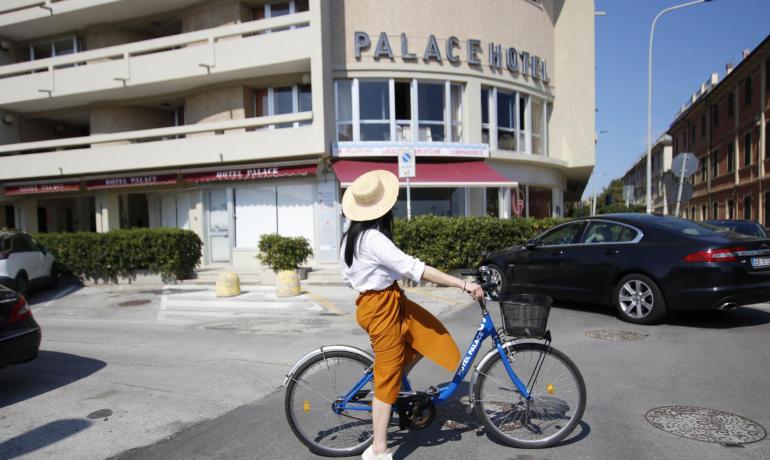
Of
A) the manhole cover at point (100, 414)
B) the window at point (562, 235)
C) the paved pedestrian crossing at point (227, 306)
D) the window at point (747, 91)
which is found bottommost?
the paved pedestrian crossing at point (227, 306)

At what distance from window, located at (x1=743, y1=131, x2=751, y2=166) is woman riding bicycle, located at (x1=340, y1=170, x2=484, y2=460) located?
3599cm

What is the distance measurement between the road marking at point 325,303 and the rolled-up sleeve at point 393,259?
6.12m

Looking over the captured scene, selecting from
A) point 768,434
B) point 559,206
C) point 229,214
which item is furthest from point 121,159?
point 768,434

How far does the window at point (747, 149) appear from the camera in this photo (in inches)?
1227

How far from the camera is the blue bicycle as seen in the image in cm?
331

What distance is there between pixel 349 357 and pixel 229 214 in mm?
15105

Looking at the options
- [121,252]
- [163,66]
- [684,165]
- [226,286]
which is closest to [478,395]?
[226,286]

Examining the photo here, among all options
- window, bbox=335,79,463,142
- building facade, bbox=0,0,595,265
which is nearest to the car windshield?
building facade, bbox=0,0,595,265

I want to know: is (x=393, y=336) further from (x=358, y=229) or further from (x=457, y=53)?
(x=457, y=53)

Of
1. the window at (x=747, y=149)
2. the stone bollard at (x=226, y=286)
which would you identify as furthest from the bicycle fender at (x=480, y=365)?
the window at (x=747, y=149)

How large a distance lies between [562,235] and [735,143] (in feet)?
108

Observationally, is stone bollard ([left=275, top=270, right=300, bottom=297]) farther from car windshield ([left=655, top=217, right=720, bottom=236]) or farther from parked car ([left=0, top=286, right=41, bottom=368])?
car windshield ([left=655, top=217, right=720, bottom=236])

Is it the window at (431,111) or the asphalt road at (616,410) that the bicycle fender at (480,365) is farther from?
the window at (431,111)

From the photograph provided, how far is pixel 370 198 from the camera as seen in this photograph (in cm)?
314
